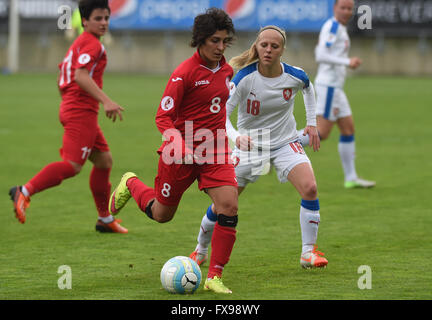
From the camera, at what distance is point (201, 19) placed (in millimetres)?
6031

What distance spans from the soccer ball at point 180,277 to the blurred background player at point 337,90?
224 inches

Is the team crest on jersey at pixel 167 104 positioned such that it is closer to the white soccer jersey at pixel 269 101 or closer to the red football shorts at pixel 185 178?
the red football shorts at pixel 185 178

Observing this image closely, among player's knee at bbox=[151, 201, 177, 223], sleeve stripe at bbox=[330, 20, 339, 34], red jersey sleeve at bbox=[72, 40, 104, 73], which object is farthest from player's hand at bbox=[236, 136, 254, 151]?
sleeve stripe at bbox=[330, 20, 339, 34]

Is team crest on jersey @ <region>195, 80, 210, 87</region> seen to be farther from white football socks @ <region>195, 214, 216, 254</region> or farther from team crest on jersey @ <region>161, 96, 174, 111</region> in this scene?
white football socks @ <region>195, 214, 216, 254</region>

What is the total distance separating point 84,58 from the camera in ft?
25.0

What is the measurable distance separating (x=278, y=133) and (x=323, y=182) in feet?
15.5

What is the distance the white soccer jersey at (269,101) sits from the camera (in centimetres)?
689

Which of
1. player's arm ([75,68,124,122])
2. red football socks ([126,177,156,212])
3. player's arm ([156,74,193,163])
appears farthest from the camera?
player's arm ([75,68,124,122])

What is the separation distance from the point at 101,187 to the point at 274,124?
214cm

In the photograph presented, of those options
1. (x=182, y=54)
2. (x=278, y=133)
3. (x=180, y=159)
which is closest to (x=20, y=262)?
(x=180, y=159)

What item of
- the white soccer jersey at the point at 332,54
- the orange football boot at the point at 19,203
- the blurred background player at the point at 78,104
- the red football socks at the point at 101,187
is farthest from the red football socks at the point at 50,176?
the white soccer jersey at the point at 332,54

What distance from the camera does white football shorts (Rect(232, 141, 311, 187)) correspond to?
6.96 m

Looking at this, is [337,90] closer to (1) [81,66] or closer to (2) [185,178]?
(1) [81,66]

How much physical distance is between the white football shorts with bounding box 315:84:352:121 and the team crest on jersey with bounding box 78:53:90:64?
438 cm
